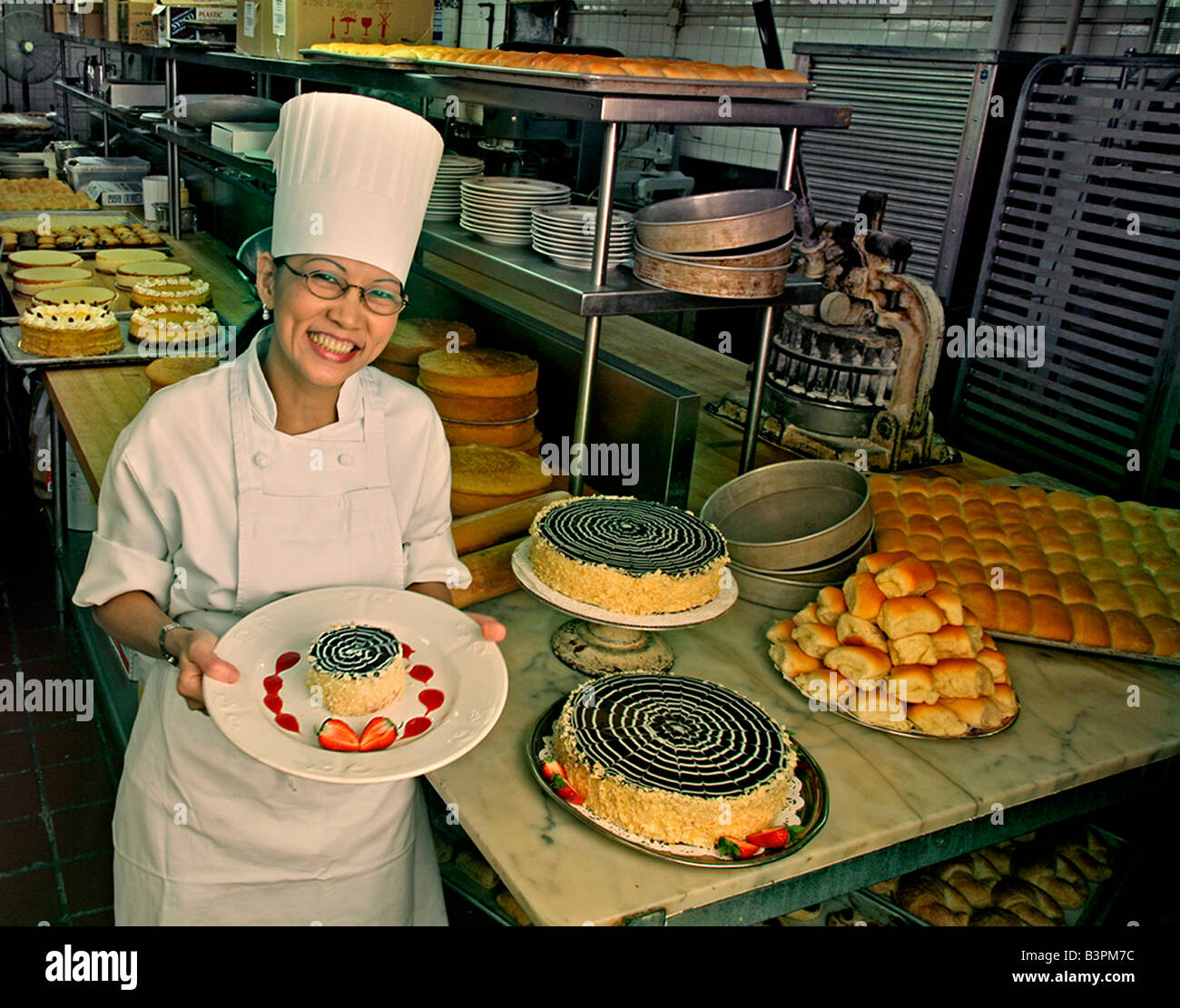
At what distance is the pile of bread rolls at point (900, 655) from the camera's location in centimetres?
172

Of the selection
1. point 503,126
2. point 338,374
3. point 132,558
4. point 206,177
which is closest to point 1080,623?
point 338,374

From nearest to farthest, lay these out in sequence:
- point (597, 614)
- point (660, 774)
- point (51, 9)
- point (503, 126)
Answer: point (660, 774), point (597, 614), point (503, 126), point (51, 9)

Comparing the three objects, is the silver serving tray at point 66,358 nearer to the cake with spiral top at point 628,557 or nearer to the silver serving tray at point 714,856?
A: the cake with spiral top at point 628,557

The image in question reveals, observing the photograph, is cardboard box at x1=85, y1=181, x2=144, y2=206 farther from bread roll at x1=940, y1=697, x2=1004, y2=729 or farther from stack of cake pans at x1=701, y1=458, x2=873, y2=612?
bread roll at x1=940, y1=697, x2=1004, y2=729

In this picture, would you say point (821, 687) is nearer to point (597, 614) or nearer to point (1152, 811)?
point (597, 614)

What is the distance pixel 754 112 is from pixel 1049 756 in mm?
1383

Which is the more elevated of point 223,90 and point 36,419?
point 223,90

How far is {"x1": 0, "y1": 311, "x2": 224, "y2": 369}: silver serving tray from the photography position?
10.7 ft

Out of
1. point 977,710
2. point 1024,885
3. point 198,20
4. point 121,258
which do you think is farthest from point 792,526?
point 198,20

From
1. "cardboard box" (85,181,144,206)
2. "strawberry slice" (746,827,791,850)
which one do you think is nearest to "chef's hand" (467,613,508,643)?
"strawberry slice" (746,827,791,850)

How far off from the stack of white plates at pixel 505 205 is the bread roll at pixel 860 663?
1.26m

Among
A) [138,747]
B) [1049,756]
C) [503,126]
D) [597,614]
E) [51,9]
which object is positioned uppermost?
[51,9]

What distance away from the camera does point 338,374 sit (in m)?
1.54

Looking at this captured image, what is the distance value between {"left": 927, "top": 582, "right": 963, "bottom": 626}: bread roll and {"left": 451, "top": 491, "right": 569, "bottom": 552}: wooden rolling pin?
81 cm
